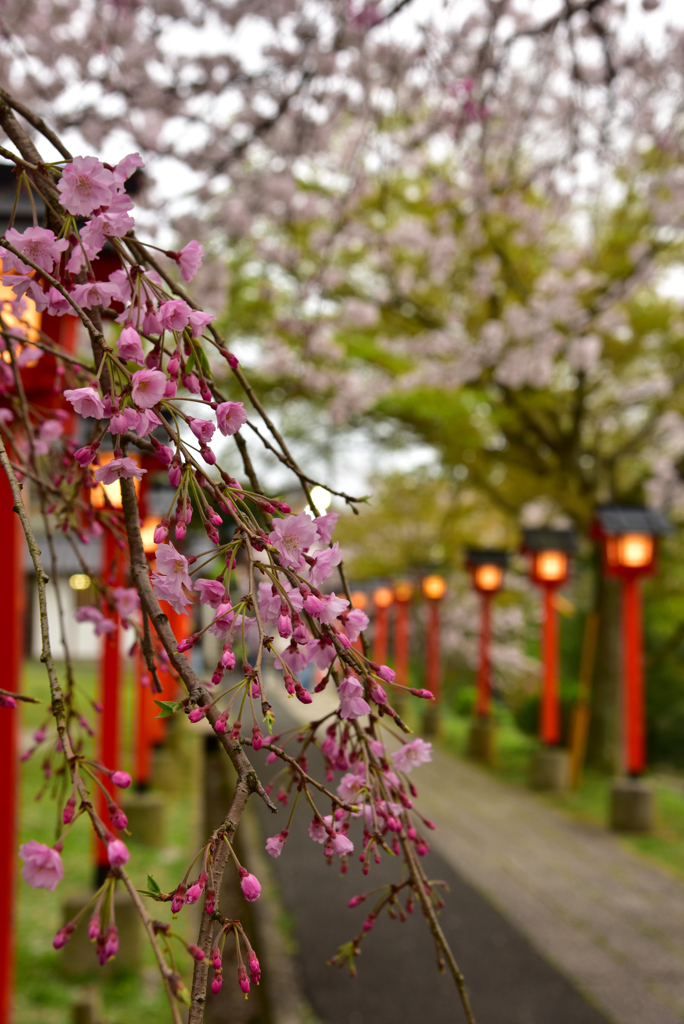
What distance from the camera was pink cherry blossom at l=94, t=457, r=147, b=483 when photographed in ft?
2.59

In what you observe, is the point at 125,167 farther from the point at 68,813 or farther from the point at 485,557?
the point at 485,557

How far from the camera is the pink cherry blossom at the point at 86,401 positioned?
80cm

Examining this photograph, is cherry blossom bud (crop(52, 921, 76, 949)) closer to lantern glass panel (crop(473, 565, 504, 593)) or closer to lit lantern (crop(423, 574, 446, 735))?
lantern glass panel (crop(473, 565, 504, 593))

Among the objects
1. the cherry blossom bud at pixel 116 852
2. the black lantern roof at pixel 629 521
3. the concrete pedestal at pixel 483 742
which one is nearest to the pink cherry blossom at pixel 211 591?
the cherry blossom bud at pixel 116 852

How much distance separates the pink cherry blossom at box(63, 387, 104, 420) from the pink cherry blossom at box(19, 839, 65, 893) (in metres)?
0.45

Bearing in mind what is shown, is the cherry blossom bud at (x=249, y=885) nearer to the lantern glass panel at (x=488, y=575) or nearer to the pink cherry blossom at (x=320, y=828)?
the pink cherry blossom at (x=320, y=828)

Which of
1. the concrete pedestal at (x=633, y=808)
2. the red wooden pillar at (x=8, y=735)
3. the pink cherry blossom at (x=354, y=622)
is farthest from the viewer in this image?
the concrete pedestal at (x=633, y=808)

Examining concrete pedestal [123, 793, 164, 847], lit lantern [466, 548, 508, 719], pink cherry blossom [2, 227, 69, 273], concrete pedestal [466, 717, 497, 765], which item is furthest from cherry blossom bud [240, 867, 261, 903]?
concrete pedestal [466, 717, 497, 765]

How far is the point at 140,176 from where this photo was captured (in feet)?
10.4

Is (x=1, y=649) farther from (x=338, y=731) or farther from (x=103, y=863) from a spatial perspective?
(x=103, y=863)

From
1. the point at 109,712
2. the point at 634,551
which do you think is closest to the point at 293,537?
the point at 109,712

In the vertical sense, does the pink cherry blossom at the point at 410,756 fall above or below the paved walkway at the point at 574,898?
above

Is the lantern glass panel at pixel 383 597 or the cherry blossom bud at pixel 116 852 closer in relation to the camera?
the cherry blossom bud at pixel 116 852

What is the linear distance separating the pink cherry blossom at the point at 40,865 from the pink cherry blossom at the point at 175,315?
583 mm
